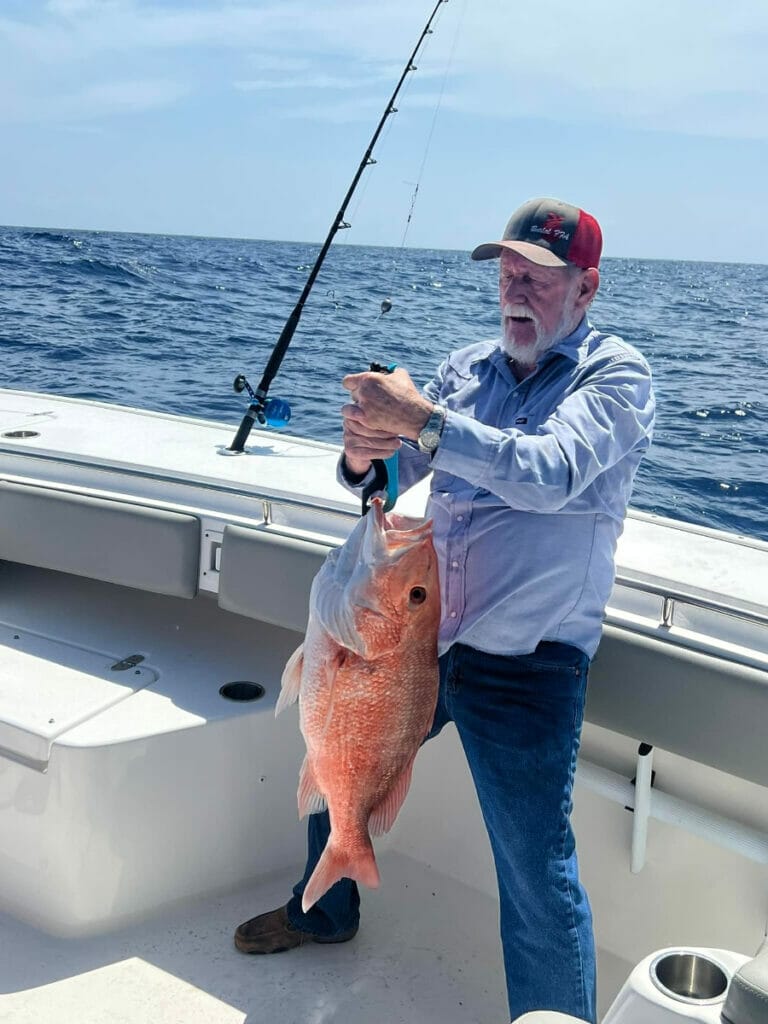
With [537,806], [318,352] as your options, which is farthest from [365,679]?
[318,352]

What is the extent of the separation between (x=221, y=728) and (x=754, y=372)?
13442 millimetres

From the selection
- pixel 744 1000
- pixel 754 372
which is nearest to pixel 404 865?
pixel 744 1000

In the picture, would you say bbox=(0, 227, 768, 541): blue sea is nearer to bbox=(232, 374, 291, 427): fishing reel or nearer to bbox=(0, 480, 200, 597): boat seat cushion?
bbox=(232, 374, 291, 427): fishing reel

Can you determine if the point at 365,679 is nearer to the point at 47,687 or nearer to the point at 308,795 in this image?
the point at 308,795

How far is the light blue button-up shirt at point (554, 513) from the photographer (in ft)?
6.77

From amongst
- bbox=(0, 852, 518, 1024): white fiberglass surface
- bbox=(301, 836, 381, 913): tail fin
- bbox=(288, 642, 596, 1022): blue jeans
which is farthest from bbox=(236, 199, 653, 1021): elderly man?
bbox=(0, 852, 518, 1024): white fiberglass surface

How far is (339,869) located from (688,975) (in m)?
0.76

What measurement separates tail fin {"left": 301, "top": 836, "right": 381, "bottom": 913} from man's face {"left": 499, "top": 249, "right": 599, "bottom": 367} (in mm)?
1176

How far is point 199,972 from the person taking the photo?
2.79m

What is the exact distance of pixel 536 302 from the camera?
233 centimetres

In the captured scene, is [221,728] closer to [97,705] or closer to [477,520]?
[97,705]

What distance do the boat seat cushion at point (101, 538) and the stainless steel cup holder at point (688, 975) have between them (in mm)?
1949

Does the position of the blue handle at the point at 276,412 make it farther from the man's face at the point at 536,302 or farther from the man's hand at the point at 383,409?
the man's hand at the point at 383,409

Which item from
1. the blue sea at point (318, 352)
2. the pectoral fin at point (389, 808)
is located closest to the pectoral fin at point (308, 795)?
the pectoral fin at point (389, 808)
